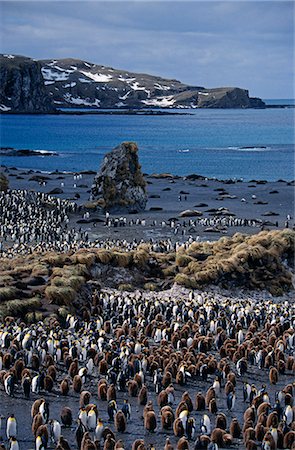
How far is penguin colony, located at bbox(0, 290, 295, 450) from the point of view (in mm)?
12766

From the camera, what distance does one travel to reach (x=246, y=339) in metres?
18.8

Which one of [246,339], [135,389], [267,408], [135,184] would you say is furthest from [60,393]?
[135,184]

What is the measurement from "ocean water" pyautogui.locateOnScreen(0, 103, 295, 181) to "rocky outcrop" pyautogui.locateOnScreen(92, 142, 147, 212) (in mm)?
31093

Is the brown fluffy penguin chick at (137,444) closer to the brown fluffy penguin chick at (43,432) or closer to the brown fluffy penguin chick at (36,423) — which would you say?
the brown fluffy penguin chick at (43,432)

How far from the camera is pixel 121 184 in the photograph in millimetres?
47875

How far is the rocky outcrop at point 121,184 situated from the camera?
4688cm

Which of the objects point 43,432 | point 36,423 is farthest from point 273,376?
point 43,432

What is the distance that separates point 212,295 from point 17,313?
8018 mm

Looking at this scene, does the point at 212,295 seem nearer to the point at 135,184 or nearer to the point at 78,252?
the point at 78,252

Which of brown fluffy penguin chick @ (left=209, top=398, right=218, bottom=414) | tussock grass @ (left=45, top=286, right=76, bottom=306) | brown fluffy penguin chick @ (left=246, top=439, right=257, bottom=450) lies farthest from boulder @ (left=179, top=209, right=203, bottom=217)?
brown fluffy penguin chick @ (left=246, top=439, right=257, bottom=450)

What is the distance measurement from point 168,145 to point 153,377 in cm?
11711

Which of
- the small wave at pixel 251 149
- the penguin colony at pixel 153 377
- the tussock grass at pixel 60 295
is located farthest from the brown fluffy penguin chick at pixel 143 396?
the small wave at pixel 251 149

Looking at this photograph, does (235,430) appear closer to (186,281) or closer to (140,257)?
(186,281)

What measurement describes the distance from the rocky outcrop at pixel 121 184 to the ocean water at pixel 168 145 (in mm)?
31093
